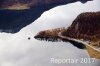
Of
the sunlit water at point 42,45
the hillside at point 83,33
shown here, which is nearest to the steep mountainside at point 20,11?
the sunlit water at point 42,45

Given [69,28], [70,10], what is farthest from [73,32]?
[70,10]

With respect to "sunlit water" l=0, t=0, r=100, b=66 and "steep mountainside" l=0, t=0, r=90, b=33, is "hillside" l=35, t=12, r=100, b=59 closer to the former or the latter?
"sunlit water" l=0, t=0, r=100, b=66

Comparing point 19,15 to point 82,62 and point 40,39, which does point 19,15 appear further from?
point 82,62

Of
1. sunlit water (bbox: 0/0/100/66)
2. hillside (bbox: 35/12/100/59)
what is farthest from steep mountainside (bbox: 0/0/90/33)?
hillside (bbox: 35/12/100/59)

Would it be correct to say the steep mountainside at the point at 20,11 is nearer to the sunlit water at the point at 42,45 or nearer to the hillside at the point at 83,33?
the sunlit water at the point at 42,45

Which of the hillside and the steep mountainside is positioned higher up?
the steep mountainside

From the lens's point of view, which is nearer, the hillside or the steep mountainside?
the hillside
